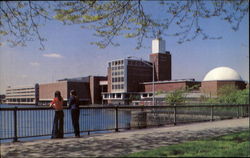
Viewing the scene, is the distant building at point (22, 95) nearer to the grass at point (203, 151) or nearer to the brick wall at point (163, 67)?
the grass at point (203, 151)

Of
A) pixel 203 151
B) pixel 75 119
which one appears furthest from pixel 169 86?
pixel 203 151

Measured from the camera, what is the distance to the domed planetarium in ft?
189

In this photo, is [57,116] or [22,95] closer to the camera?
[57,116]

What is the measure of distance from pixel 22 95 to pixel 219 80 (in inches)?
2091

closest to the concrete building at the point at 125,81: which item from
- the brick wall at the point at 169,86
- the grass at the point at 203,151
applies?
the brick wall at the point at 169,86

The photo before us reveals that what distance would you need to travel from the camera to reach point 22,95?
12453 millimetres

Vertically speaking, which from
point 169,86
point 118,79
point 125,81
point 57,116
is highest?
point 118,79

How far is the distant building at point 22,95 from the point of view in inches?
446

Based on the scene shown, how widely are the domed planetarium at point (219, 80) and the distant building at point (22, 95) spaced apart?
46268 mm

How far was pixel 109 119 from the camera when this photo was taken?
1242cm

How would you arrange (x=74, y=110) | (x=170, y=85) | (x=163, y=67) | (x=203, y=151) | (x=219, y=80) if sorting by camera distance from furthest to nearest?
1. (x=163, y=67)
2. (x=170, y=85)
3. (x=219, y=80)
4. (x=74, y=110)
5. (x=203, y=151)

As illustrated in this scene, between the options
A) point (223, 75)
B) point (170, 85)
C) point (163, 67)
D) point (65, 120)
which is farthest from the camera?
point (163, 67)

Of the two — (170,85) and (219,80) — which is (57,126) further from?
(170,85)

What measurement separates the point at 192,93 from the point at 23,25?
50571mm
